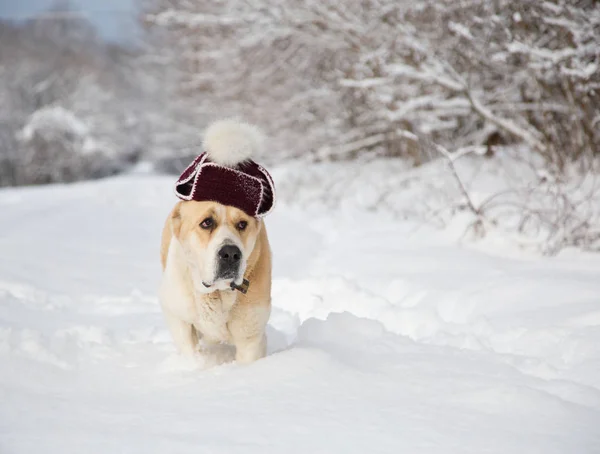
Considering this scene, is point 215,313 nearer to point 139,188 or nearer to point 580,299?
point 580,299

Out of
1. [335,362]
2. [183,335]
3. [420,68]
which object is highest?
[420,68]

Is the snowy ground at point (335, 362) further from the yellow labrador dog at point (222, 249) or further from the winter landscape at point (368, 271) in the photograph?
the yellow labrador dog at point (222, 249)

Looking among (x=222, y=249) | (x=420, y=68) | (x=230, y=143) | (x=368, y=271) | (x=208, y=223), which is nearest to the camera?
(x=222, y=249)

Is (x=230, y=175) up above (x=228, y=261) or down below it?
above

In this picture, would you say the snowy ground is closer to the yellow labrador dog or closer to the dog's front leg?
the dog's front leg

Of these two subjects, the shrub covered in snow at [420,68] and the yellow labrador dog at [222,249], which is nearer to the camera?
the yellow labrador dog at [222,249]

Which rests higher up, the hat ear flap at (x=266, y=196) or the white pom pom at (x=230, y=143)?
the white pom pom at (x=230, y=143)

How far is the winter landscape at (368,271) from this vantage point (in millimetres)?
1982

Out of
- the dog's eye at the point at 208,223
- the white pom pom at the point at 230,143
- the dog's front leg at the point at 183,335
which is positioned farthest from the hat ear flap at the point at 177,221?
the dog's front leg at the point at 183,335

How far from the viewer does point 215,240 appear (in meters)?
2.54

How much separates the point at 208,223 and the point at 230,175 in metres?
0.27

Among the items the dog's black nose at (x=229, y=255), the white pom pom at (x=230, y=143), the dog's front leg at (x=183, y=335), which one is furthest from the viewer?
the dog's front leg at (x=183, y=335)

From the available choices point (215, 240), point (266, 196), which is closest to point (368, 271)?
point (266, 196)

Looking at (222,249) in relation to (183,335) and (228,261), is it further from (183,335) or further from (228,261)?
(183,335)
